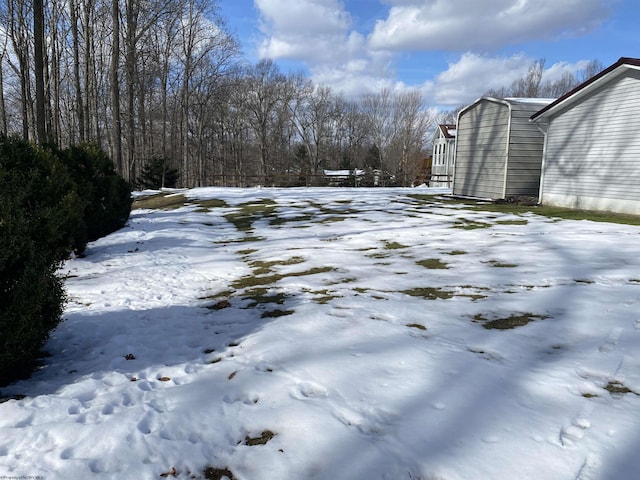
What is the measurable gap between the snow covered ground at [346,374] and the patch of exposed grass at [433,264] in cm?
4

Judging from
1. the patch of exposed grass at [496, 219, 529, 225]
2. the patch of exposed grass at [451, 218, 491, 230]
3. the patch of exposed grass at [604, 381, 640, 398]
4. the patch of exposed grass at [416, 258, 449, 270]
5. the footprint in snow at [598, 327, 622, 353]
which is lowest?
the patch of exposed grass at [604, 381, 640, 398]

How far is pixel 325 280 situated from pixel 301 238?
3.27 m

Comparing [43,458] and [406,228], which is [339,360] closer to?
[43,458]

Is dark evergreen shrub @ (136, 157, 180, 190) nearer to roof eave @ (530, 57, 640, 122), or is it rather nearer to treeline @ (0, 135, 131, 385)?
roof eave @ (530, 57, 640, 122)

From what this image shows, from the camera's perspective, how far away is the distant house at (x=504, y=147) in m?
14.2

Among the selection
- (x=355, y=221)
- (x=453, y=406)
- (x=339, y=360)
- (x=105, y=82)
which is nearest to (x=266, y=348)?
(x=339, y=360)

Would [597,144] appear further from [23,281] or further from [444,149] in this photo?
[444,149]

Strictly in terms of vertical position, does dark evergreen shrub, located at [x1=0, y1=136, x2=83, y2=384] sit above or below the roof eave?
below

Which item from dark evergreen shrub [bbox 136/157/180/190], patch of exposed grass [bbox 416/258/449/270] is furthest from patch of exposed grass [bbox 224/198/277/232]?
dark evergreen shrub [bbox 136/157/180/190]

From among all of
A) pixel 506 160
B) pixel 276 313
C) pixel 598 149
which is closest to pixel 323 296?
pixel 276 313

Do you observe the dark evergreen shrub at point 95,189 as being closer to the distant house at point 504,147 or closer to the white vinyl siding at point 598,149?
the white vinyl siding at point 598,149

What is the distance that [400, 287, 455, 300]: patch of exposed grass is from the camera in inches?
166

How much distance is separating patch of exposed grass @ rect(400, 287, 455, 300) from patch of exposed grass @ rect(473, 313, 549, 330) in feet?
1.96

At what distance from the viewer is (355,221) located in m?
10.5
